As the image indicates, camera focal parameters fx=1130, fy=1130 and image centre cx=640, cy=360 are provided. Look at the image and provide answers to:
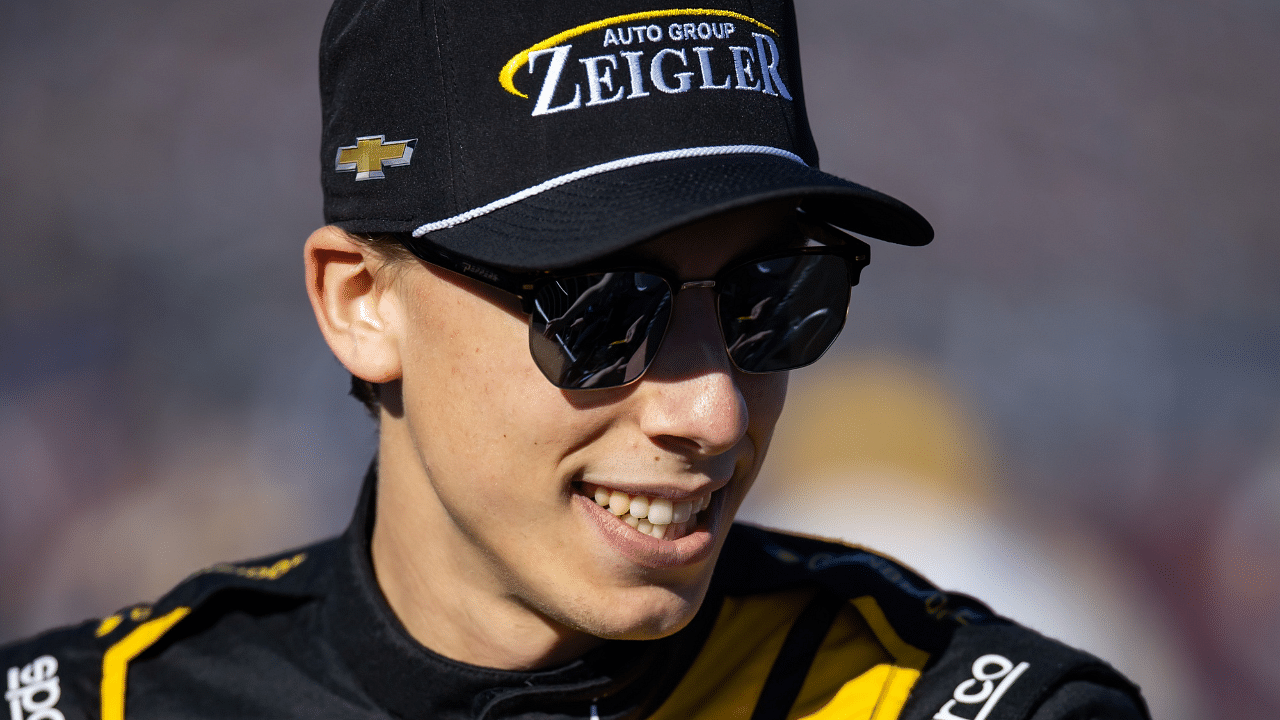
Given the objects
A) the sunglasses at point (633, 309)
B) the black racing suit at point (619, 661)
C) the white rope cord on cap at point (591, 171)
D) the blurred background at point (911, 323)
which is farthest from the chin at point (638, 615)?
the blurred background at point (911, 323)

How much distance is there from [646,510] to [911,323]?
314 cm

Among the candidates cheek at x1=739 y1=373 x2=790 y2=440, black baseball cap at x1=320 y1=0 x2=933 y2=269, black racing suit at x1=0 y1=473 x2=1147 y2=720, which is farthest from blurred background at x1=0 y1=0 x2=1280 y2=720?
black baseball cap at x1=320 y1=0 x2=933 y2=269

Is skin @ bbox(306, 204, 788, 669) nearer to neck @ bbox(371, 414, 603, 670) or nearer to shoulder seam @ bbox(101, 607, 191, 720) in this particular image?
neck @ bbox(371, 414, 603, 670)

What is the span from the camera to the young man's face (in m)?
1.41

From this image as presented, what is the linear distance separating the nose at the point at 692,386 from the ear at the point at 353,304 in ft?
1.40

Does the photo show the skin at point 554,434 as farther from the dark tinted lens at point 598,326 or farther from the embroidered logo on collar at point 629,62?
the embroidered logo on collar at point 629,62

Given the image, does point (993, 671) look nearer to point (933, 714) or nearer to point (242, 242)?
point (933, 714)

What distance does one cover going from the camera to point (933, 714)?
5.36 feet

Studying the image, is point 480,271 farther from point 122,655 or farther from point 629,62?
point 122,655

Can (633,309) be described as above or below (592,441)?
above

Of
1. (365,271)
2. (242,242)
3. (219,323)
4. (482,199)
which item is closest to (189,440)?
(219,323)

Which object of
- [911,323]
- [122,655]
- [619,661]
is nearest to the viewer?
[619,661]

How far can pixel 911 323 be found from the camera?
443 centimetres

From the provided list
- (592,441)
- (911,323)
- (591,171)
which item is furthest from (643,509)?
(911,323)
